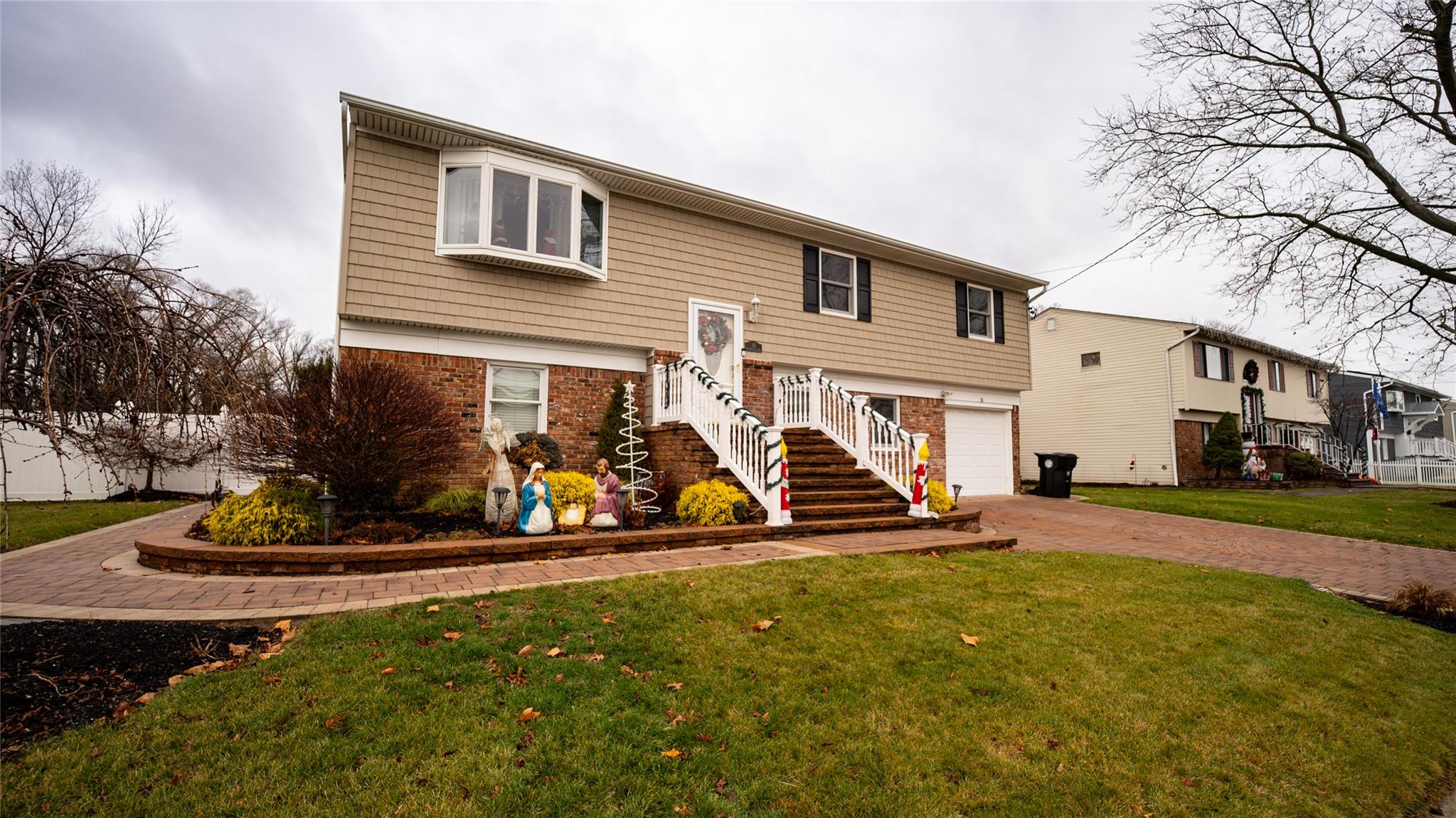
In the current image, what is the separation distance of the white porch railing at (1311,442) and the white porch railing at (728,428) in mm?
25503

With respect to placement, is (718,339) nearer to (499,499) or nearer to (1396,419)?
(499,499)

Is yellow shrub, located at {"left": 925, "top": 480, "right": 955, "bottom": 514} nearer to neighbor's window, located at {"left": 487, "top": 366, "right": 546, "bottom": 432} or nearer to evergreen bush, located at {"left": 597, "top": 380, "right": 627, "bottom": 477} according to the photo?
evergreen bush, located at {"left": 597, "top": 380, "right": 627, "bottom": 477}

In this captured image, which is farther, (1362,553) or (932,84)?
(932,84)

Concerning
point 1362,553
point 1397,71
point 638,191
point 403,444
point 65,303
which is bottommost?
point 1362,553

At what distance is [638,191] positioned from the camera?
35.8ft

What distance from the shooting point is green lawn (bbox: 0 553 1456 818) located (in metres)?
2.46

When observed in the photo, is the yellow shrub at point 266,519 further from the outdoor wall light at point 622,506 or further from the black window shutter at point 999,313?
the black window shutter at point 999,313

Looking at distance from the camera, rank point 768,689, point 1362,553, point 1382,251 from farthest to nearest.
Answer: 1. point 1382,251
2. point 1362,553
3. point 768,689

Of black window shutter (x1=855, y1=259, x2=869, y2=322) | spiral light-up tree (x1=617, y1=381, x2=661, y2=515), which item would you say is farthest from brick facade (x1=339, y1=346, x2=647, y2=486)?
black window shutter (x1=855, y1=259, x2=869, y2=322)

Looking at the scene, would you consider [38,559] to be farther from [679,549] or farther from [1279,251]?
[1279,251]

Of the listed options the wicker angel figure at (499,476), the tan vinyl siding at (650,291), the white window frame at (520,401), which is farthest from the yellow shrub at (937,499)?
the white window frame at (520,401)

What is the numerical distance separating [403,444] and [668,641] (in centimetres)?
510

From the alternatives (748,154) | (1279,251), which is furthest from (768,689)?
(748,154)

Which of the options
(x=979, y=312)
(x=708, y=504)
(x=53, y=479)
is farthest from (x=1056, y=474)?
(x=53, y=479)
